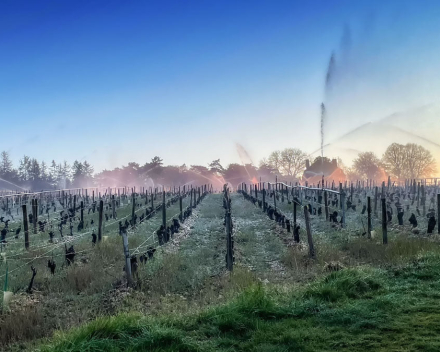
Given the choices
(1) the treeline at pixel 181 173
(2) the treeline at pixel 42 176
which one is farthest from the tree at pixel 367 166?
(2) the treeline at pixel 42 176

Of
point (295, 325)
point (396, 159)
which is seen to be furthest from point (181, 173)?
point (295, 325)

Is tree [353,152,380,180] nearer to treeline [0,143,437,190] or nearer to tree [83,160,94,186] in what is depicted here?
treeline [0,143,437,190]

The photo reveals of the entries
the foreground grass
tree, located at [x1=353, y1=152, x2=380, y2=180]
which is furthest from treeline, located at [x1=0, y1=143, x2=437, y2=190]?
the foreground grass

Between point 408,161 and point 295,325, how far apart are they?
78.7 metres

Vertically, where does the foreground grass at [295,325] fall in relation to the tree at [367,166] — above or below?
below

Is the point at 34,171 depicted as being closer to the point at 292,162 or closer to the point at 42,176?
the point at 42,176

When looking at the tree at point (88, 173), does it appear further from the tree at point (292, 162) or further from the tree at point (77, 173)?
the tree at point (292, 162)

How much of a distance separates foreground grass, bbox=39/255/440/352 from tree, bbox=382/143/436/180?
2967 inches

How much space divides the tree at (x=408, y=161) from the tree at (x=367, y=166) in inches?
256

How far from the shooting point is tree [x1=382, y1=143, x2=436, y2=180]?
241 feet

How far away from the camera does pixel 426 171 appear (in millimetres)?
73750

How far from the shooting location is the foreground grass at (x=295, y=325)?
4641 mm

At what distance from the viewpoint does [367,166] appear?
284 ft

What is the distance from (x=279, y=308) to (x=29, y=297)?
18.2 ft
